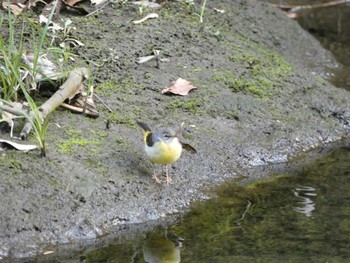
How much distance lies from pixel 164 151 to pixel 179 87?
193 cm

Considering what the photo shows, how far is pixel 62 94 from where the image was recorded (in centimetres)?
770

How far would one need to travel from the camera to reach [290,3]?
15.2 metres

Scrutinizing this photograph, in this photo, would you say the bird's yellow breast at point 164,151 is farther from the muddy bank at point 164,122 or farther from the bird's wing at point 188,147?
the bird's wing at point 188,147

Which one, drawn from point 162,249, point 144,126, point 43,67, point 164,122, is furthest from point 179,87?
point 162,249

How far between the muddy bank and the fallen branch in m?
0.19

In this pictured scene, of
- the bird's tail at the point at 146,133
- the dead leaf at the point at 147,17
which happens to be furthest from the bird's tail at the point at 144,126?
the dead leaf at the point at 147,17

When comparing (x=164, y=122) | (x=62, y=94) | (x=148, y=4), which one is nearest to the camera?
(x=62, y=94)

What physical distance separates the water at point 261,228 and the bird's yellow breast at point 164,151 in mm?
482

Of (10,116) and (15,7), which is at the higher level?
(10,116)

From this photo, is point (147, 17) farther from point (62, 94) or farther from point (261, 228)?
point (261, 228)

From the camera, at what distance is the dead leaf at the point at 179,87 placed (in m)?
8.76

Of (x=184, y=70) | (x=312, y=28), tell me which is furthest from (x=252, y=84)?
(x=312, y=28)

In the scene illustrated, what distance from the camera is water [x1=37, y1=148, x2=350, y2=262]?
6.18m

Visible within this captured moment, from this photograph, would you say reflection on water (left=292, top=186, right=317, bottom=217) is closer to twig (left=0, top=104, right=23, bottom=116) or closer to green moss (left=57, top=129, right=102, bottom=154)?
green moss (left=57, top=129, right=102, bottom=154)
